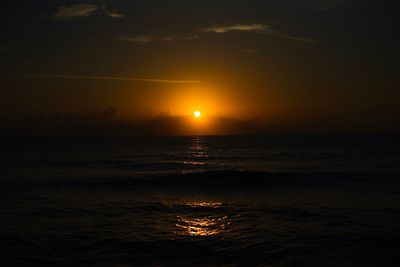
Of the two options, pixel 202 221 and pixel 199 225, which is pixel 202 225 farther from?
pixel 202 221

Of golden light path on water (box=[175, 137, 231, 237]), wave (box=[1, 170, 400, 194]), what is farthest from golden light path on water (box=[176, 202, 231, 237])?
wave (box=[1, 170, 400, 194])

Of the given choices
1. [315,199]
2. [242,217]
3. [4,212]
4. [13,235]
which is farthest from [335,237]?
[4,212]

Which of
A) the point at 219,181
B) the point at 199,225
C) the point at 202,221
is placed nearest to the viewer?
the point at 199,225

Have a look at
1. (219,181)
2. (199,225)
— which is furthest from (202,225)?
(219,181)

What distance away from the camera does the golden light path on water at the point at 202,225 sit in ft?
40.2

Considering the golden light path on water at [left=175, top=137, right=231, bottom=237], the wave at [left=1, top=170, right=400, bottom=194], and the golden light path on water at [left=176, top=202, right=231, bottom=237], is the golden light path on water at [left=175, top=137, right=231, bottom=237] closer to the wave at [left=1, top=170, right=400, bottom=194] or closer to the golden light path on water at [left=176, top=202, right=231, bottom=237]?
the golden light path on water at [left=176, top=202, right=231, bottom=237]

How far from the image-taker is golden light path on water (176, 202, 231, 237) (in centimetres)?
1227

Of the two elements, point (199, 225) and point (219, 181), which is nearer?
point (199, 225)

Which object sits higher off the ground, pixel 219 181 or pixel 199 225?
pixel 199 225

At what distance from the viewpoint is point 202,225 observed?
13391 millimetres

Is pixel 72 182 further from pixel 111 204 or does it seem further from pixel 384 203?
pixel 384 203

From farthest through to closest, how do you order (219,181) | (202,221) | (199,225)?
(219,181) → (202,221) → (199,225)

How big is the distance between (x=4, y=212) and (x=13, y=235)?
392 cm

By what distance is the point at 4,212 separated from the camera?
49.1ft
